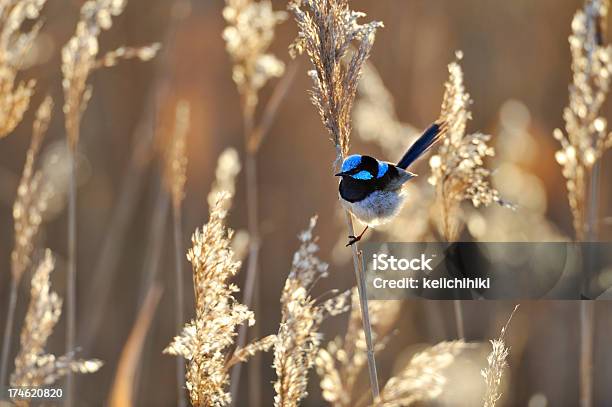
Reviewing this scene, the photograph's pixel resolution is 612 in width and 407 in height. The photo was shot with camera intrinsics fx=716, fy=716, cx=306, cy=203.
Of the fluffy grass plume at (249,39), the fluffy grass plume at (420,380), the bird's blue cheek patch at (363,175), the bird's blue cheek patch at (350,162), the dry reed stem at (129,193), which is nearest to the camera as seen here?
the fluffy grass plume at (420,380)

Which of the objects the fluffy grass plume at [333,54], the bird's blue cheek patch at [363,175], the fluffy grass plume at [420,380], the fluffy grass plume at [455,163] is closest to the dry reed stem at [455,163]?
the fluffy grass plume at [455,163]

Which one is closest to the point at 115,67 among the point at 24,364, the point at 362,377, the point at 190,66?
the point at 190,66

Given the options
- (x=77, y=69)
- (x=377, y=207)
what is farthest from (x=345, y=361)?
(x=77, y=69)

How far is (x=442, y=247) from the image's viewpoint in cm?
138

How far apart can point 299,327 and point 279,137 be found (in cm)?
181

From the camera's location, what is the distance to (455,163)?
4.01 ft

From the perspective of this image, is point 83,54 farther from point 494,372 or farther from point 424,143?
point 494,372

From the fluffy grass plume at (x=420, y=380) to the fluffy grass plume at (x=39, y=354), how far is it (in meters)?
0.53

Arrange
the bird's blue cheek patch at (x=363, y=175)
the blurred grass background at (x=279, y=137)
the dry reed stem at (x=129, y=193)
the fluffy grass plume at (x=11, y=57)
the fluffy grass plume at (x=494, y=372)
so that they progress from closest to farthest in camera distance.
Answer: the fluffy grass plume at (x=494, y=372)
the bird's blue cheek patch at (x=363, y=175)
the fluffy grass plume at (x=11, y=57)
the dry reed stem at (x=129, y=193)
the blurred grass background at (x=279, y=137)

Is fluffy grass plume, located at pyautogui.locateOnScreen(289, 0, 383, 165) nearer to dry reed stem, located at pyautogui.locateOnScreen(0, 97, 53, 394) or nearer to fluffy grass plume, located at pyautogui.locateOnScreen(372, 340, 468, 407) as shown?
fluffy grass plume, located at pyautogui.locateOnScreen(372, 340, 468, 407)

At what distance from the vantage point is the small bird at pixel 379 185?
3.86 feet

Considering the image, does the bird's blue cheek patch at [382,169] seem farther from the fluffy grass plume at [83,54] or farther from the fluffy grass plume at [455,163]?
the fluffy grass plume at [83,54]

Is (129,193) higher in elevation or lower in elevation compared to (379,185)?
higher

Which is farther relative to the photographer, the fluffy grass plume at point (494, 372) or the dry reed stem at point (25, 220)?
the dry reed stem at point (25, 220)
